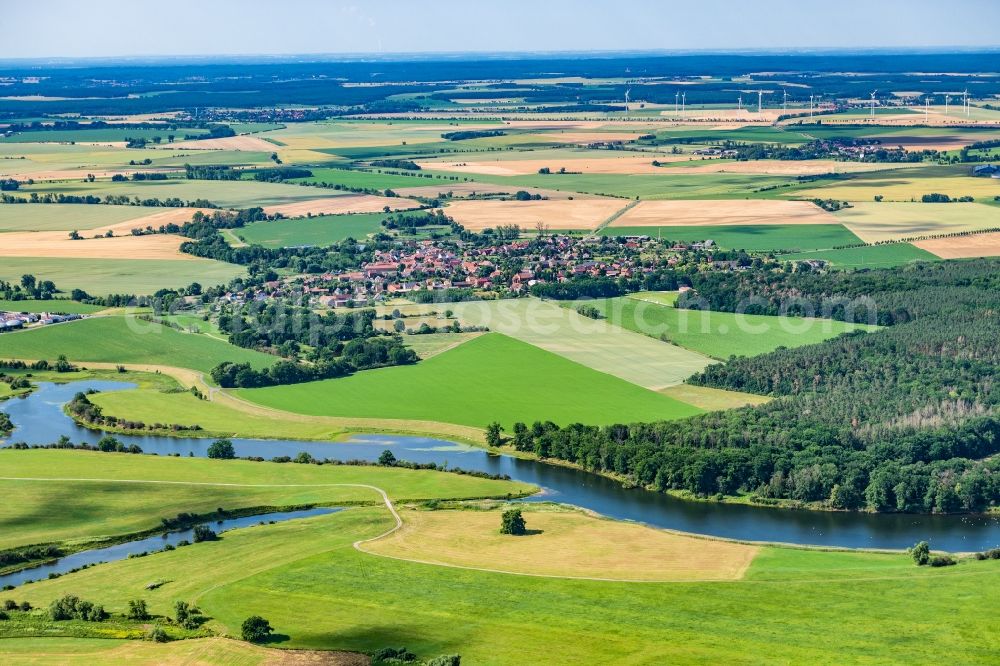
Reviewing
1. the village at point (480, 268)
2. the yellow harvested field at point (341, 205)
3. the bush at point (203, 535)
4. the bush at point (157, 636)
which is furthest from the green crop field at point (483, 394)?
the yellow harvested field at point (341, 205)

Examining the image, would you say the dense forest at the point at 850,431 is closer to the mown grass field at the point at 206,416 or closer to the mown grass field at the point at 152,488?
the mown grass field at the point at 152,488

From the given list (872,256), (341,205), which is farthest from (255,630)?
(341,205)

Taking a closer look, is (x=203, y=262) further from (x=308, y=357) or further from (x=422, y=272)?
(x=308, y=357)

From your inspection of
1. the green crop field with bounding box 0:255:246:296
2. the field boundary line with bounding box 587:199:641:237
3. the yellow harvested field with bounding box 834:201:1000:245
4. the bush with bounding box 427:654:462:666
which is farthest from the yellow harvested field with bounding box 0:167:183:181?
the bush with bounding box 427:654:462:666

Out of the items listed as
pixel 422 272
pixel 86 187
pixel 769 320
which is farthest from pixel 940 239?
pixel 86 187

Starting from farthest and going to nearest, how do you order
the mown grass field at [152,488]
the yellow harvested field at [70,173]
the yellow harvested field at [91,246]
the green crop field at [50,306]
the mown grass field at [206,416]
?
1. the yellow harvested field at [70,173]
2. the yellow harvested field at [91,246]
3. the green crop field at [50,306]
4. the mown grass field at [206,416]
5. the mown grass field at [152,488]

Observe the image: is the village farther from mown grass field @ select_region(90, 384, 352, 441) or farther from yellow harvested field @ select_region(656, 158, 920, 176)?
yellow harvested field @ select_region(656, 158, 920, 176)

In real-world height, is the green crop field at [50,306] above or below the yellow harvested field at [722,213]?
below
